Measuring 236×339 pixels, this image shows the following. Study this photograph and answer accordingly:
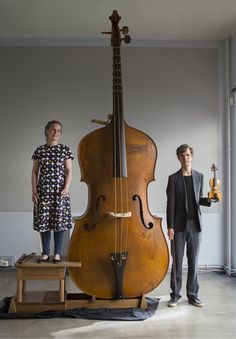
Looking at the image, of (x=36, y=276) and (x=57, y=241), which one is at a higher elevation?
(x=57, y=241)

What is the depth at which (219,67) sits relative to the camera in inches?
193

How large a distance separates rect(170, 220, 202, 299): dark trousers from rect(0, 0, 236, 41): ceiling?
7.17 ft

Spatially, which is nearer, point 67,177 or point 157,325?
point 157,325

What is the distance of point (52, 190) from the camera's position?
11.0 feet

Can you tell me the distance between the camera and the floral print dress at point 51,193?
334 centimetres

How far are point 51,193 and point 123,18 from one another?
2140 mm

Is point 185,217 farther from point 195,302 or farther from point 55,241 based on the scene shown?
point 55,241

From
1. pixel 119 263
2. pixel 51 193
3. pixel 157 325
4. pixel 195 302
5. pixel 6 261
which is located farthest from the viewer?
pixel 6 261

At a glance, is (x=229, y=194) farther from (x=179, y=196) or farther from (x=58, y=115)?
(x=58, y=115)

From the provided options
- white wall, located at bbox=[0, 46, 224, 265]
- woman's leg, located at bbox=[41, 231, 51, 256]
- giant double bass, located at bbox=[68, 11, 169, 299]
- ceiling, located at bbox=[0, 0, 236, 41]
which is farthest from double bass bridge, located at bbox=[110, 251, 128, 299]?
ceiling, located at bbox=[0, 0, 236, 41]

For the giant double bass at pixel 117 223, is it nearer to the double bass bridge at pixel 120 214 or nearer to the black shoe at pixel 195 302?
the double bass bridge at pixel 120 214

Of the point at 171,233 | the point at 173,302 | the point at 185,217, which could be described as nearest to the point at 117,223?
the point at 171,233

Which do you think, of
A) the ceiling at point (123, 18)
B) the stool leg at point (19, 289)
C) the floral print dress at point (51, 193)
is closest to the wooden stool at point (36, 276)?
the stool leg at point (19, 289)

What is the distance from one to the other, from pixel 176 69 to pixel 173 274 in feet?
8.43
